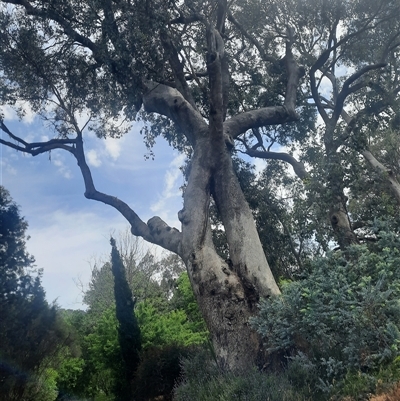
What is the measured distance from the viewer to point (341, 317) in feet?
18.6

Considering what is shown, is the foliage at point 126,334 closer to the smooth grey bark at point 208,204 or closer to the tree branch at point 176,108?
the smooth grey bark at point 208,204

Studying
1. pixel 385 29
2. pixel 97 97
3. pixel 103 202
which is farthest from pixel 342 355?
pixel 385 29

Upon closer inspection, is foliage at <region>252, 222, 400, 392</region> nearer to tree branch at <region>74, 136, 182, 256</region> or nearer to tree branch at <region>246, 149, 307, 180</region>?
tree branch at <region>74, 136, 182, 256</region>

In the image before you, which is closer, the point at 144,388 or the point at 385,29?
→ the point at 144,388

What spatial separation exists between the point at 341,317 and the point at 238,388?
178cm

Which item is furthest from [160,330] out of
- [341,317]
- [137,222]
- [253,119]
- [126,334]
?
[341,317]

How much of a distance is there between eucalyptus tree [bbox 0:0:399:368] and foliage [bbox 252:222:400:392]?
4.95 feet

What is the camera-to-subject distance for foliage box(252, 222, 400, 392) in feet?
18.2

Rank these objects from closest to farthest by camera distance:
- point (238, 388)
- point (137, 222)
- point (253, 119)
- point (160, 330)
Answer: point (238, 388)
point (137, 222)
point (253, 119)
point (160, 330)

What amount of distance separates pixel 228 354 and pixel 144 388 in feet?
17.3

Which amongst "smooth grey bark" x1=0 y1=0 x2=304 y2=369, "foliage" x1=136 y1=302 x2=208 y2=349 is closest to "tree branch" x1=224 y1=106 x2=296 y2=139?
"smooth grey bark" x1=0 y1=0 x2=304 y2=369

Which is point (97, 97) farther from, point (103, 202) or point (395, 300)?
point (395, 300)

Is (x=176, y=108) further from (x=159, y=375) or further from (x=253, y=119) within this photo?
(x=159, y=375)

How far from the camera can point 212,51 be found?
9.23 meters
